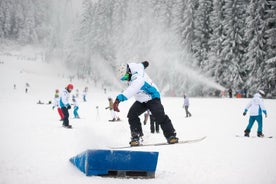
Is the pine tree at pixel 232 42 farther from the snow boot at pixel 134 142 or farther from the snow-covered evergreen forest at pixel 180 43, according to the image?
the snow boot at pixel 134 142

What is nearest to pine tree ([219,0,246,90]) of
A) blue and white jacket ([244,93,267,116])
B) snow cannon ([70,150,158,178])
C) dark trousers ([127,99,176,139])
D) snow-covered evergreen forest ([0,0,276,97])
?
snow-covered evergreen forest ([0,0,276,97])

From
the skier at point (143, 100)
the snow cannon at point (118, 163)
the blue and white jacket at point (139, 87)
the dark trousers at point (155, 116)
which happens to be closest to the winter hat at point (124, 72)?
the skier at point (143, 100)

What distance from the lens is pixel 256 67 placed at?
1384 inches

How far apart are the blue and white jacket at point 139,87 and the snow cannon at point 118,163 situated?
1.29 m

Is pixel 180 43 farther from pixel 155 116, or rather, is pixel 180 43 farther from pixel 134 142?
pixel 134 142

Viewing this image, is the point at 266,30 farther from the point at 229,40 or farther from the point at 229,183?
the point at 229,183

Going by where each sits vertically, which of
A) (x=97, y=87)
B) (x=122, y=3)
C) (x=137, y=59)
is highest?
(x=122, y=3)

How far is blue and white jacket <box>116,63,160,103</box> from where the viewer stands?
5883mm

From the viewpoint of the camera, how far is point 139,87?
595 cm

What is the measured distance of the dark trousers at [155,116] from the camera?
6207mm

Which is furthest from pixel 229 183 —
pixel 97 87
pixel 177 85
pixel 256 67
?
pixel 97 87

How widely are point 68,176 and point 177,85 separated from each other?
42727mm

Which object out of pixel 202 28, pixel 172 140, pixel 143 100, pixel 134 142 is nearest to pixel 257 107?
pixel 172 140

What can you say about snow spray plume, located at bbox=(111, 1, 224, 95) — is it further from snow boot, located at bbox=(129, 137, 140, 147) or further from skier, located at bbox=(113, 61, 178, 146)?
snow boot, located at bbox=(129, 137, 140, 147)
